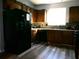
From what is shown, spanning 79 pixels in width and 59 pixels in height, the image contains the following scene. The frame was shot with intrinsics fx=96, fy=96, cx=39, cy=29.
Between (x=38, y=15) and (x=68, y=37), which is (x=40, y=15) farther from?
(x=68, y=37)

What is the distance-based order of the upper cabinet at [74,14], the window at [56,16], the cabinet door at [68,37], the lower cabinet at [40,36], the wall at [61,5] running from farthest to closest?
the window at [56,16]
the lower cabinet at [40,36]
the wall at [61,5]
the upper cabinet at [74,14]
the cabinet door at [68,37]

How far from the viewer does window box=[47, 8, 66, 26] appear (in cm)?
589

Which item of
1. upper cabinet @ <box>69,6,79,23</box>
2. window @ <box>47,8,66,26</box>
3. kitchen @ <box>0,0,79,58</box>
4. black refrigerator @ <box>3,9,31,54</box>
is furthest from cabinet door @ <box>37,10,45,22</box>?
black refrigerator @ <box>3,9,31,54</box>

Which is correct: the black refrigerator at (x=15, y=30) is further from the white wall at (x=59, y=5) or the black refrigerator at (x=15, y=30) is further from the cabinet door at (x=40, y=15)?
the white wall at (x=59, y=5)

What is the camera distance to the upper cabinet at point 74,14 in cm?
543

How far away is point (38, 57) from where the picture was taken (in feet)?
10.6

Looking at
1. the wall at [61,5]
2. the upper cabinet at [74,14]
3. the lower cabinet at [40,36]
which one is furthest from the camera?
the lower cabinet at [40,36]

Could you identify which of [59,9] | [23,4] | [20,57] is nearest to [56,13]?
[59,9]

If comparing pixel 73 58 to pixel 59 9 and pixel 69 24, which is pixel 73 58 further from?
pixel 59 9

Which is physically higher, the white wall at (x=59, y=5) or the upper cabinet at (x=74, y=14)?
the white wall at (x=59, y=5)

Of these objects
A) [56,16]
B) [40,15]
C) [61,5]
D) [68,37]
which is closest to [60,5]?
[61,5]

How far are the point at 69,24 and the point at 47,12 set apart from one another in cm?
161

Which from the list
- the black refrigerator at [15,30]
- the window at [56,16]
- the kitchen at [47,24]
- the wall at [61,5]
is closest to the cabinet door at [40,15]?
the kitchen at [47,24]

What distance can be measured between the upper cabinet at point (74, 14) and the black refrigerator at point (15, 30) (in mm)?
2875
